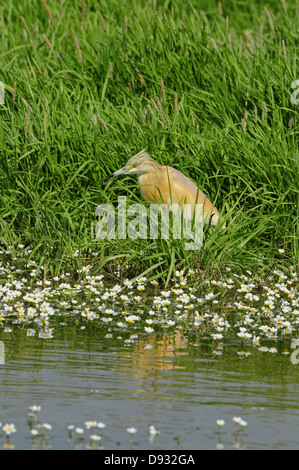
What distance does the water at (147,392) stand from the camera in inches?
159

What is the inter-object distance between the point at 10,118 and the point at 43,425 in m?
5.08

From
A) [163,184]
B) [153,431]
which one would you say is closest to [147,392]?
[153,431]

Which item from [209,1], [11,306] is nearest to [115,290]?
[11,306]

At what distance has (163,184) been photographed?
7691 mm

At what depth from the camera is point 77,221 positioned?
7.81m

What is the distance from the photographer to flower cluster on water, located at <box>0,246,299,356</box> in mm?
5945

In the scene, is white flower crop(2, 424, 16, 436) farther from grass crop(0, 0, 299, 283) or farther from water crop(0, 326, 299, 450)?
grass crop(0, 0, 299, 283)

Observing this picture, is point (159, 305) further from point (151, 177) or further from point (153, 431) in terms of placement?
point (153, 431)

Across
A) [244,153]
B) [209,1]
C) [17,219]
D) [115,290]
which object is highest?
[209,1]

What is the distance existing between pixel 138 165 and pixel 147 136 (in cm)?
64

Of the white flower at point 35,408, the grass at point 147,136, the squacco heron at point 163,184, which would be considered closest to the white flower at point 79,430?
the white flower at point 35,408

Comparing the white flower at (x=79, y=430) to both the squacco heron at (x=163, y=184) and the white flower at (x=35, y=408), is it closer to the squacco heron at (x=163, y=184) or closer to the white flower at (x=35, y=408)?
the white flower at (x=35, y=408)

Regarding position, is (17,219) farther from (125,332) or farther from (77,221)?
(125,332)

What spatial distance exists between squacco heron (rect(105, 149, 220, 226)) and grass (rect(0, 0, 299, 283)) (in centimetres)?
15
